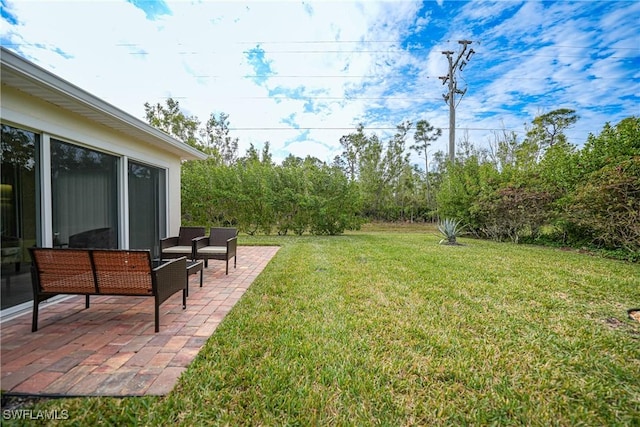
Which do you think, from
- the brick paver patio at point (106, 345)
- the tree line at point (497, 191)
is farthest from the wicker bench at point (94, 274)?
the tree line at point (497, 191)

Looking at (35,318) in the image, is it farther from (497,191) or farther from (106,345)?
(497,191)

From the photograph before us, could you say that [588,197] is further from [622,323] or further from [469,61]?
[469,61]

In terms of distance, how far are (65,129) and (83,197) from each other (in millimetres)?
982

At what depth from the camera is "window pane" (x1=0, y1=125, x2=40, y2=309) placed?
297cm

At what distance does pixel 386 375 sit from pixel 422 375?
28 centimetres

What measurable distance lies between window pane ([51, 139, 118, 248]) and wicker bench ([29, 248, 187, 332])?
1150 millimetres

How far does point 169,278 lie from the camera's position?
2.91 metres

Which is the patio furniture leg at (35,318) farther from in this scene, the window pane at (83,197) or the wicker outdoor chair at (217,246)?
the wicker outdoor chair at (217,246)

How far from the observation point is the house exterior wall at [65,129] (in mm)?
2955

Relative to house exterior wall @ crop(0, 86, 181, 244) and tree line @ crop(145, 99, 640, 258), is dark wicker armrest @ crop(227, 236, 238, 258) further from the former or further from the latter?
tree line @ crop(145, 99, 640, 258)

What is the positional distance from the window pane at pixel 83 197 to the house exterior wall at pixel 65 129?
147mm

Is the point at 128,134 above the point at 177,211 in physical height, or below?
above

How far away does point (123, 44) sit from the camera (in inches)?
378

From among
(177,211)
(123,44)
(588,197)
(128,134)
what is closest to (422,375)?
(128,134)
